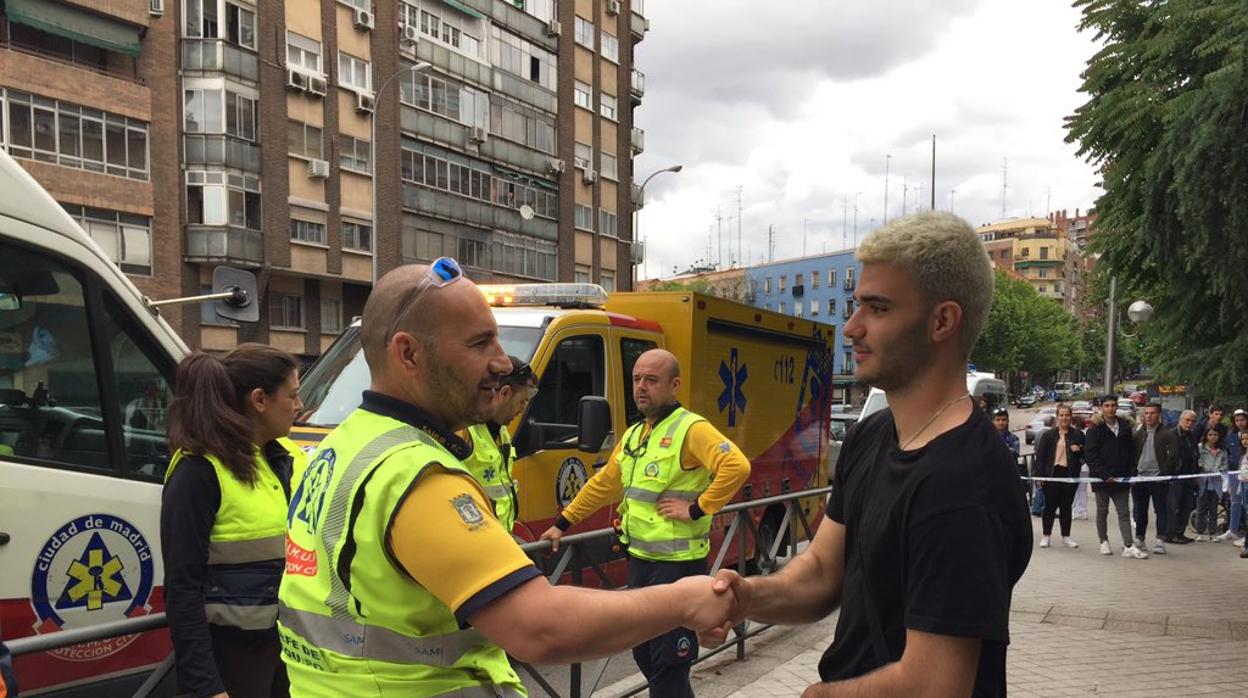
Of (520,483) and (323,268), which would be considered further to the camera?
(323,268)

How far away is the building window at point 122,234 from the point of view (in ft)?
83.3

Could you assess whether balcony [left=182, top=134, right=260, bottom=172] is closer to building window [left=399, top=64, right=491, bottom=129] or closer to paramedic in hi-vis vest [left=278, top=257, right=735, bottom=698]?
building window [left=399, top=64, right=491, bottom=129]

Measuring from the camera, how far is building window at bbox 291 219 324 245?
3050 cm

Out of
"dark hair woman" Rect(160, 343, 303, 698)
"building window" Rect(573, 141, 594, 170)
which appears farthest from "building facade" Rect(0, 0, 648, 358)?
"dark hair woman" Rect(160, 343, 303, 698)

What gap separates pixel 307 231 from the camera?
30.9 meters

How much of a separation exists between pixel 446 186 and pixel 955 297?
3533 cm

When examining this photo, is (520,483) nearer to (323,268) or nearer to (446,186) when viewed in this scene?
(323,268)

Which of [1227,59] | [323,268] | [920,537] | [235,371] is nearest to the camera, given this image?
[920,537]

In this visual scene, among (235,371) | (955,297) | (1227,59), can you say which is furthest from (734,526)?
(1227,59)

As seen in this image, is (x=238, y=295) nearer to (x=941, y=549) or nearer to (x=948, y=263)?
(x=948, y=263)

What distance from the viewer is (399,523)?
1551mm

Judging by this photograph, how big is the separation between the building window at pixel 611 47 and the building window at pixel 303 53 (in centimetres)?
1778

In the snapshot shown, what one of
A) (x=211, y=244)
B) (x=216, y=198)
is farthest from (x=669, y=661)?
(x=216, y=198)

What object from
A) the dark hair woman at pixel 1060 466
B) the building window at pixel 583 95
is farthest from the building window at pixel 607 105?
the dark hair woman at pixel 1060 466
